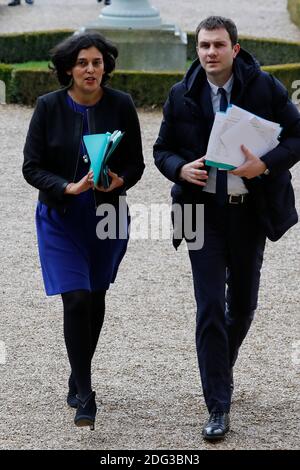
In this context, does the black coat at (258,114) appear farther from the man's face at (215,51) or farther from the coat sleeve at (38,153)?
the coat sleeve at (38,153)

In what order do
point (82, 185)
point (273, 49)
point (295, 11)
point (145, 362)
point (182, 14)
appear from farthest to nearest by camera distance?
point (182, 14) < point (295, 11) < point (273, 49) < point (145, 362) < point (82, 185)

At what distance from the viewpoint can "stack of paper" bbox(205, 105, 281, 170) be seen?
15.4 feet

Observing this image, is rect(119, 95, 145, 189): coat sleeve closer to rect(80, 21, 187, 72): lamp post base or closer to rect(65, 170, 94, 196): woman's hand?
rect(65, 170, 94, 196): woman's hand

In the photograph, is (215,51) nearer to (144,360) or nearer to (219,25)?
(219,25)

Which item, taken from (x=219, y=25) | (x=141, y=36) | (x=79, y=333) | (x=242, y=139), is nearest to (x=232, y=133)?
(x=242, y=139)

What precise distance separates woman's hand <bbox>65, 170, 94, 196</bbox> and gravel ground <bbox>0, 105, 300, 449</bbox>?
39.5 inches

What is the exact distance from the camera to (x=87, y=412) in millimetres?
4891

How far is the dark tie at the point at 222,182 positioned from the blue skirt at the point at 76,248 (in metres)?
0.48

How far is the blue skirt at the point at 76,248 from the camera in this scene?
4887 mm

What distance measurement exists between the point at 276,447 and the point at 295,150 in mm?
1212

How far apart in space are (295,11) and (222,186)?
1655cm

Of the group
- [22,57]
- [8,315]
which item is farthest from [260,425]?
[22,57]

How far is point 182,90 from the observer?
16.0 feet

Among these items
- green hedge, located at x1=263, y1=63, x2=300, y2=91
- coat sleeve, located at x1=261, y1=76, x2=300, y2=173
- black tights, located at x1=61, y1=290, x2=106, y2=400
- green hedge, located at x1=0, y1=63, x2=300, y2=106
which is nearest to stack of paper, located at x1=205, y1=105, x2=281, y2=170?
coat sleeve, located at x1=261, y1=76, x2=300, y2=173
